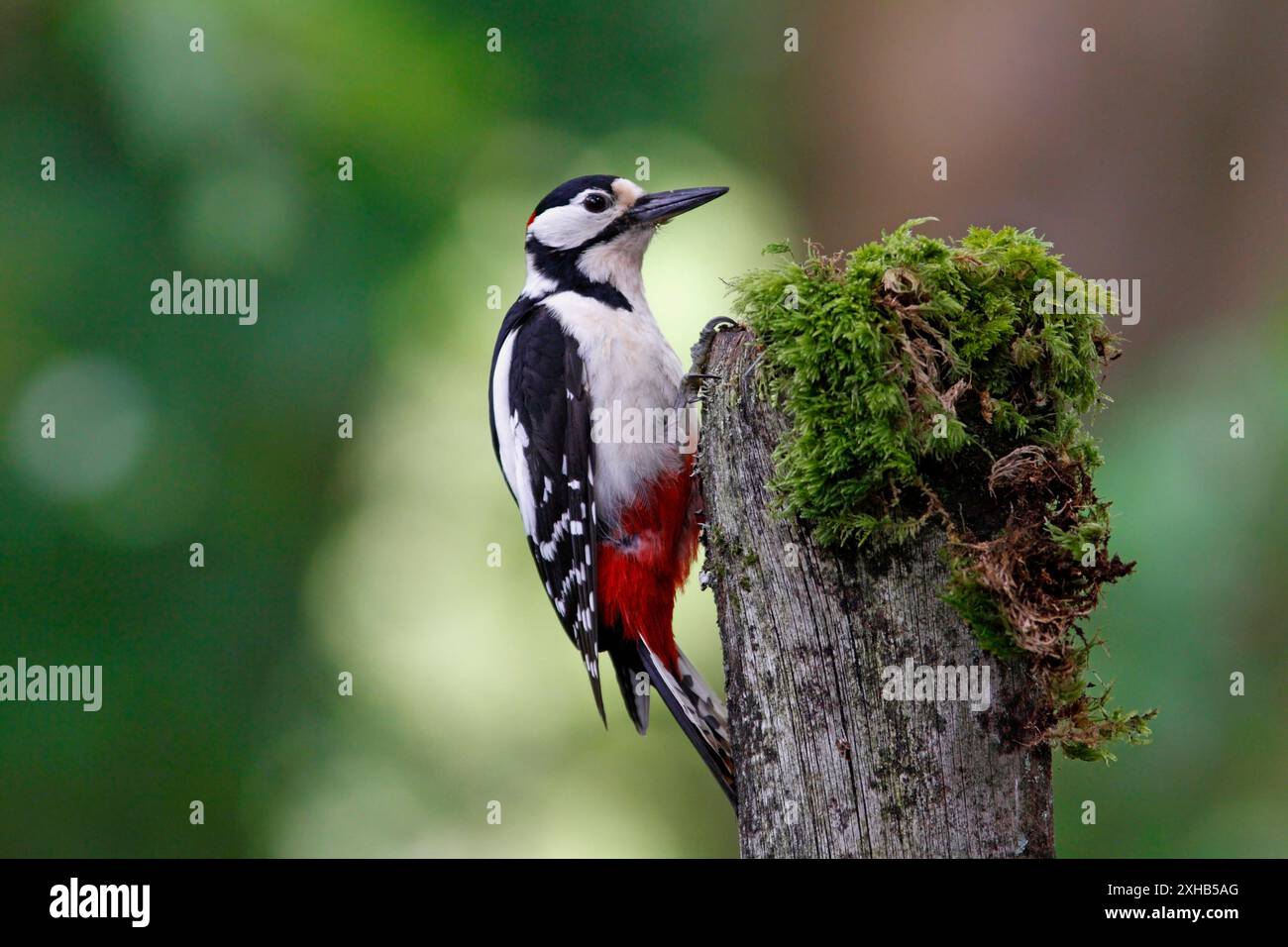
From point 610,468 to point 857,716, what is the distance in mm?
1568

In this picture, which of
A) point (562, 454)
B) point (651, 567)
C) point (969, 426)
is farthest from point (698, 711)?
point (969, 426)

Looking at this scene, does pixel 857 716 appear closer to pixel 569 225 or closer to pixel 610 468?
pixel 610 468

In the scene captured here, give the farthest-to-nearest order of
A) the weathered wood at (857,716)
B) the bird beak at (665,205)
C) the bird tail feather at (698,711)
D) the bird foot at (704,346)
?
the bird beak at (665,205) < the bird tail feather at (698,711) < the bird foot at (704,346) < the weathered wood at (857,716)

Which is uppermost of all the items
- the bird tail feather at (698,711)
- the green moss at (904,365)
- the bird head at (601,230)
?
the bird head at (601,230)

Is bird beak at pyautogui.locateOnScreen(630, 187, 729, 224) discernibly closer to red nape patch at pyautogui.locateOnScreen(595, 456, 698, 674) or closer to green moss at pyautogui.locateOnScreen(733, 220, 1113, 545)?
red nape patch at pyautogui.locateOnScreen(595, 456, 698, 674)

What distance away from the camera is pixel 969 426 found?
89.0 inches

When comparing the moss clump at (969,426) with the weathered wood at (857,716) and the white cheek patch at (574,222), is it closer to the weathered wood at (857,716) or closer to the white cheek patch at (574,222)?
the weathered wood at (857,716)

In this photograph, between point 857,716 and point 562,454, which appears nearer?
point 857,716

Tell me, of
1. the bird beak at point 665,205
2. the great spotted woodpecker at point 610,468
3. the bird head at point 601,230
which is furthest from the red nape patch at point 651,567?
the bird beak at point 665,205

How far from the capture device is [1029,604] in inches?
82.0

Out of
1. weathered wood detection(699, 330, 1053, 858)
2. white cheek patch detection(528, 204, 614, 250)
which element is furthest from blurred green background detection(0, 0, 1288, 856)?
weathered wood detection(699, 330, 1053, 858)

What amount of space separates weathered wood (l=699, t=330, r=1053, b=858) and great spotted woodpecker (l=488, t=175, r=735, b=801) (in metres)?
1.07

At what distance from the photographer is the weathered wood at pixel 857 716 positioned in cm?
211

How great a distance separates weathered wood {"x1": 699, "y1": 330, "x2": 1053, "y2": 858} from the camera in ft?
6.92
